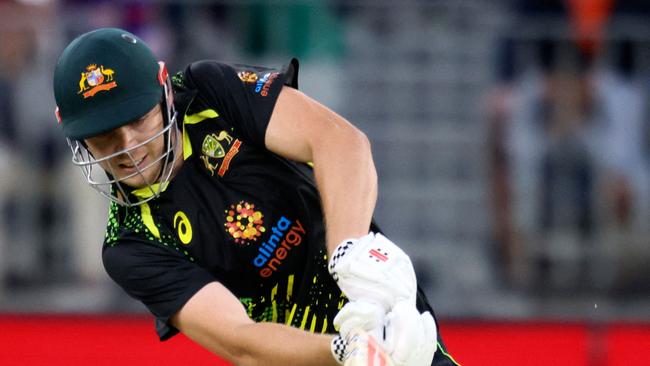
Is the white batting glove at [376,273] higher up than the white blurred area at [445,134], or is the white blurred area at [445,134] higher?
the white batting glove at [376,273]

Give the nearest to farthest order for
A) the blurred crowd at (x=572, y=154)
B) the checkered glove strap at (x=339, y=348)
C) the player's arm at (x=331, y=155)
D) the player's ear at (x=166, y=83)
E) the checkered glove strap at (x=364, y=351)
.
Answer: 1. the checkered glove strap at (x=364, y=351)
2. the checkered glove strap at (x=339, y=348)
3. the player's arm at (x=331, y=155)
4. the player's ear at (x=166, y=83)
5. the blurred crowd at (x=572, y=154)

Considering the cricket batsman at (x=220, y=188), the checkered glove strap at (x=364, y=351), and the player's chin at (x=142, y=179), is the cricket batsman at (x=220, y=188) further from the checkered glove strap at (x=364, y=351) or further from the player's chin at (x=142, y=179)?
the checkered glove strap at (x=364, y=351)

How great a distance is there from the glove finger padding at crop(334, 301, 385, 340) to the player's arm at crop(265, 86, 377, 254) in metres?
0.29

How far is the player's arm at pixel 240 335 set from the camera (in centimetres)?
331

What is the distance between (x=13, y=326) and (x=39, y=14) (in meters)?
2.09

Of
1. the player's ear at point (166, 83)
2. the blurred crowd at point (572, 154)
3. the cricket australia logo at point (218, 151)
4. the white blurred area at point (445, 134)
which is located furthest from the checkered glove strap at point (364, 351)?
the blurred crowd at point (572, 154)

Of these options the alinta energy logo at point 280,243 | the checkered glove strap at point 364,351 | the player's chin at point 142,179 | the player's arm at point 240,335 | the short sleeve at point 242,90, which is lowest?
the player's arm at point 240,335

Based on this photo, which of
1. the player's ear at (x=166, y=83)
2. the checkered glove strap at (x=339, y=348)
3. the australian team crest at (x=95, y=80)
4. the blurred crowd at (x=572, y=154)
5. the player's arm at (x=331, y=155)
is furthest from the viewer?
the blurred crowd at (x=572, y=154)

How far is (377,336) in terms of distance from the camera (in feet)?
9.74

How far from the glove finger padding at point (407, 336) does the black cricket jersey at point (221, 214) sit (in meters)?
0.74

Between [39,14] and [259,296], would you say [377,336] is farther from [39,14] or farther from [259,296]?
[39,14]

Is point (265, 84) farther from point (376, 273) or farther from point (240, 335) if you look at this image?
point (376, 273)

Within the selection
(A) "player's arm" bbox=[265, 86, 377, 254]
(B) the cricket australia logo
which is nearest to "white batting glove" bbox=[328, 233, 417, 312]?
(A) "player's arm" bbox=[265, 86, 377, 254]

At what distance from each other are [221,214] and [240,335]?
0.45m
